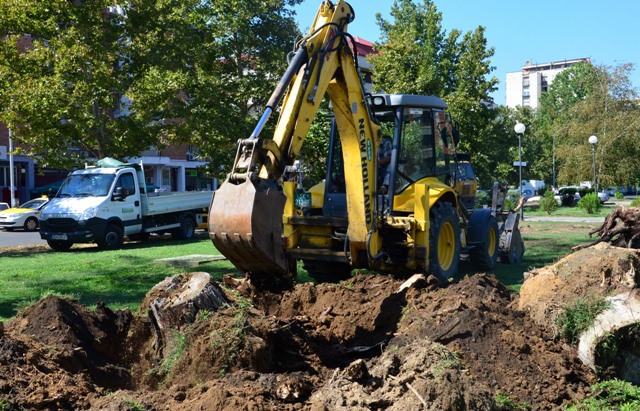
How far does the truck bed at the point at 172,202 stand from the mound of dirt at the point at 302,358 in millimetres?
13764

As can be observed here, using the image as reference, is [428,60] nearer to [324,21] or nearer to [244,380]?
[324,21]

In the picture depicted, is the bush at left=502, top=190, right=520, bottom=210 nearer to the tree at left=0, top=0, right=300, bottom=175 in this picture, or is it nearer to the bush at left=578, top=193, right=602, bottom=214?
the bush at left=578, top=193, right=602, bottom=214

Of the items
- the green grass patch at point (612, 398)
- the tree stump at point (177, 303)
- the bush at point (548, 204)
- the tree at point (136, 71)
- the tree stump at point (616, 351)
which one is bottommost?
the green grass patch at point (612, 398)

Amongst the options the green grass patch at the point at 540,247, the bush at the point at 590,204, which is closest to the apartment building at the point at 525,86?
the bush at the point at 590,204

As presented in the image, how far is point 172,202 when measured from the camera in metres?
21.4

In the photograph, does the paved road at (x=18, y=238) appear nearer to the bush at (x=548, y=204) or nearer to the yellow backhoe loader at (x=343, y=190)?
the yellow backhoe loader at (x=343, y=190)

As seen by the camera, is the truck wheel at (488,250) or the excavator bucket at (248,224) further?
the truck wheel at (488,250)

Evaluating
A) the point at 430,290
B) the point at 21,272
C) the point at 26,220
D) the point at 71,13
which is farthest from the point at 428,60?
the point at 430,290

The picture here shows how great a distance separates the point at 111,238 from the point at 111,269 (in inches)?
230

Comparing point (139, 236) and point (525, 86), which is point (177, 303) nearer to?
point (139, 236)

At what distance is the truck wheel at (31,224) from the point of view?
28.1 metres

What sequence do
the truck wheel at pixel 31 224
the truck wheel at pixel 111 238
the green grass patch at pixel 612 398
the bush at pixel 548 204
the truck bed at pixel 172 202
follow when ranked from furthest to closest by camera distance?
the bush at pixel 548 204
the truck wheel at pixel 31 224
the truck bed at pixel 172 202
the truck wheel at pixel 111 238
the green grass patch at pixel 612 398

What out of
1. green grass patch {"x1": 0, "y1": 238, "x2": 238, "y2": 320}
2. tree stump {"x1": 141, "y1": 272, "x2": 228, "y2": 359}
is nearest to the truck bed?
green grass patch {"x1": 0, "y1": 238, "x2": 238, "y2": 320}

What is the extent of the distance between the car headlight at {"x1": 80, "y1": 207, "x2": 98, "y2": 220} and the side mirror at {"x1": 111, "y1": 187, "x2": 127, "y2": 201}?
0.74 metres
